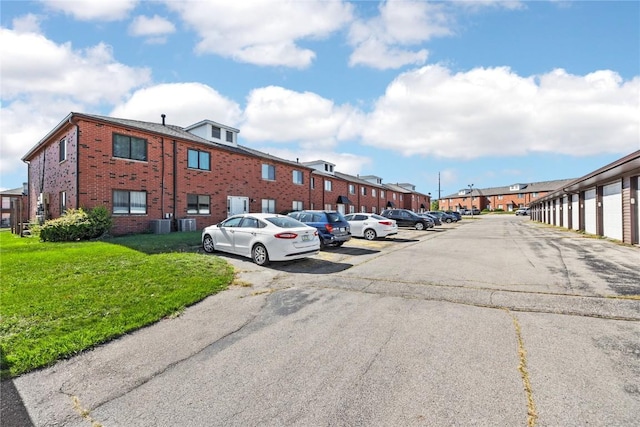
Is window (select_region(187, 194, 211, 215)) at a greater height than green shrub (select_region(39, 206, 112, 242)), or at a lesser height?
greater

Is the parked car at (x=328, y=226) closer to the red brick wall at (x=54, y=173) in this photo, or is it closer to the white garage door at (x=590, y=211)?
the red brick wall at (x=54, y=173)

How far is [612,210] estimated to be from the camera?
16781 millimetres

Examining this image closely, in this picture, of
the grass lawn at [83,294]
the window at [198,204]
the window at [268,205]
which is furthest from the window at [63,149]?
the window at [268,205]

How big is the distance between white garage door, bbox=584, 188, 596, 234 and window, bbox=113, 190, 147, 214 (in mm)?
26237

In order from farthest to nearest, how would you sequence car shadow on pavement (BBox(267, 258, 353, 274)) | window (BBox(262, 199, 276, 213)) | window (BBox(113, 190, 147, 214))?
window (BBox(262, 199, 276, 213)), window (BBox(113, 190, 147, 214)), car shadow on pavement (BBox(267, 258, 353, 274))

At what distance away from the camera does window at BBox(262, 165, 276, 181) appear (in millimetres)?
25125

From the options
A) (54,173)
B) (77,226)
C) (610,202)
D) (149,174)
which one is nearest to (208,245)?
(77,226)

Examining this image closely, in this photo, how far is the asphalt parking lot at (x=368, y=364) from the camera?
270cm

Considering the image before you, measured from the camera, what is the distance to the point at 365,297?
612 centimetres

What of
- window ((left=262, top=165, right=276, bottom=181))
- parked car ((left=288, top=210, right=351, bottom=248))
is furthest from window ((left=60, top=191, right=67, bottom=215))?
parked car ((left=288, top=210, right=351, bottom=248))

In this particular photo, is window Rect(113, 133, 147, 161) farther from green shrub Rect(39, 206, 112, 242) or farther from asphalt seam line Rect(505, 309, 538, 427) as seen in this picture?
asphalt seam line Rect(505, 309, 538, 427)

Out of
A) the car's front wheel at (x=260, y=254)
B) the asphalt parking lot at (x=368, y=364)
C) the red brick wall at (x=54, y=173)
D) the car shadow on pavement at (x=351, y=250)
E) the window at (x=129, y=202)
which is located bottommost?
the asphalt parking lot at (x=368, y=364)

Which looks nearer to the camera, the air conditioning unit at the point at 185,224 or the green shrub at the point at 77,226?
the green shrub at the point at 77,226

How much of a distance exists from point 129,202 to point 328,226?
10.7 meters
